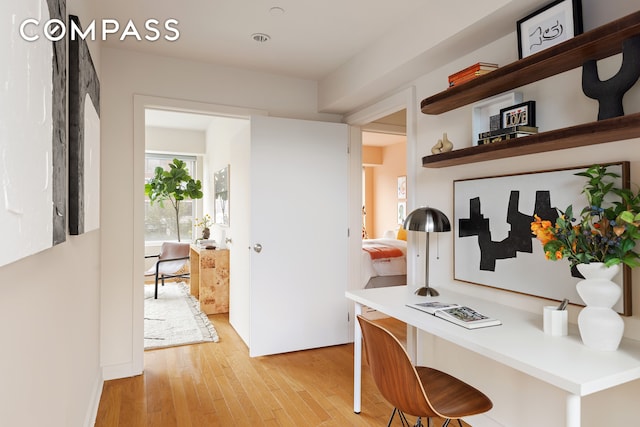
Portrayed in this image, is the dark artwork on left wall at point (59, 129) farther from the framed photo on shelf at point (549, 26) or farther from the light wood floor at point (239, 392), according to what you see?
the framed photo on shelf at point (549, 26)

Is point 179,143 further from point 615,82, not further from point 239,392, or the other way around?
point 615,82

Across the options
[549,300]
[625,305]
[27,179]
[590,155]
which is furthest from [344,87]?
[27,179]

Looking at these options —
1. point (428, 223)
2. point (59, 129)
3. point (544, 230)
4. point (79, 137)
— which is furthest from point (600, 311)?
point (79, 137)

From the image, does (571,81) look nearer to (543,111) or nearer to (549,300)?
(543,111)

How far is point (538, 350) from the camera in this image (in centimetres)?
147

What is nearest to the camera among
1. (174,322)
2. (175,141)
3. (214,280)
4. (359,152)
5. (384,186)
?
(359,152)

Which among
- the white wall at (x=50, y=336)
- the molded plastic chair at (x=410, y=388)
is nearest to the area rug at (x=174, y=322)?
the white wall at (x=50, y=336)

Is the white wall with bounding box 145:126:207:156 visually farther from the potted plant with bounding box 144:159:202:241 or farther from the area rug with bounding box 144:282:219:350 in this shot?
the area rug with bounding box 144:282:219:350

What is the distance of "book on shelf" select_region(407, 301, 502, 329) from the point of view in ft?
5.75

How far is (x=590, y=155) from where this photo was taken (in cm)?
173

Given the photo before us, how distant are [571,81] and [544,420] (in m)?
1.61

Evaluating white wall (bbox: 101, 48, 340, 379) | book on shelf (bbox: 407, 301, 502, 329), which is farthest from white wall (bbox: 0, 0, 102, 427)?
book on shelf (bbox: 407, 301, 502, 329)

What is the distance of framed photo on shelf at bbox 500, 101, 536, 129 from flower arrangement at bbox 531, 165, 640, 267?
0.39 m

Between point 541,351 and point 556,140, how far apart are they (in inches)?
33.4
